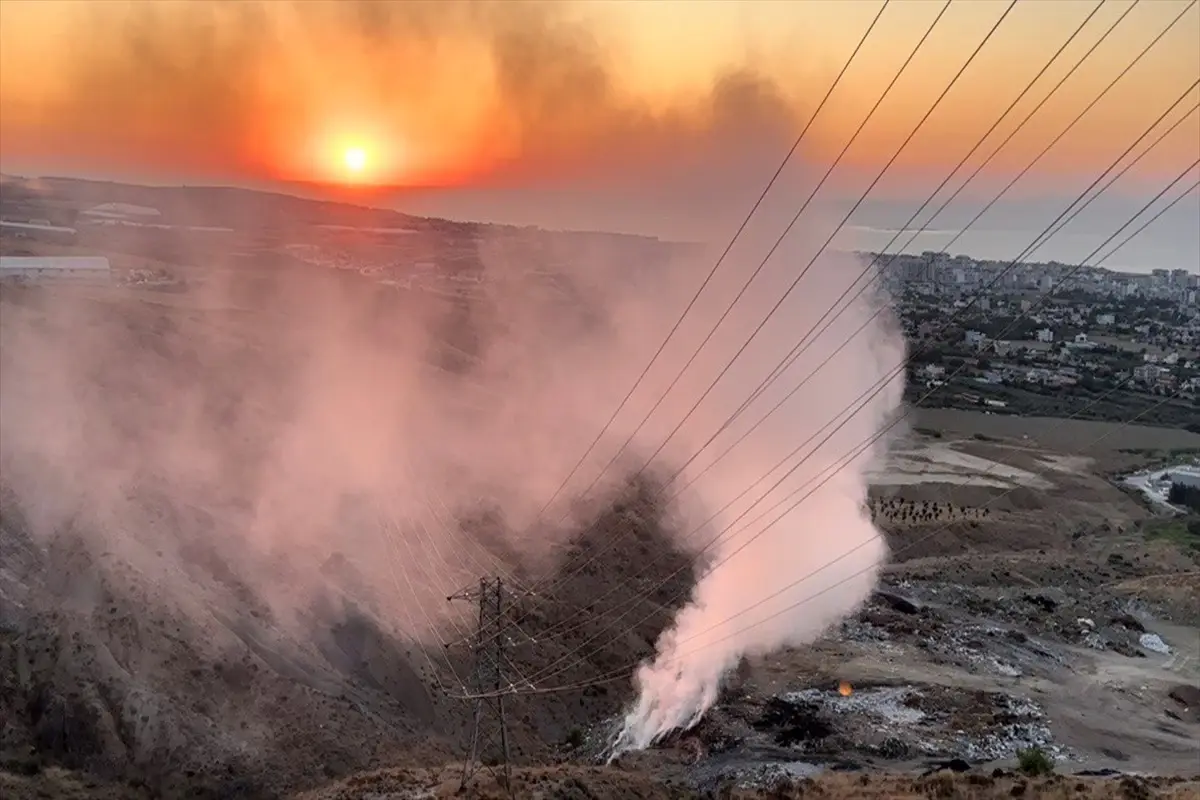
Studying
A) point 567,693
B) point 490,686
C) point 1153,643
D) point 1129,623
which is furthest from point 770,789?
point 1129,623

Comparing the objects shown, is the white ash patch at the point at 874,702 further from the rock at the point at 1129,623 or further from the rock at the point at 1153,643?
the rock at the point at 1129,623

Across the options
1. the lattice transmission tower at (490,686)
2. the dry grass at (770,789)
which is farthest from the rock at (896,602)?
the lattice transmission tower at (490,686)

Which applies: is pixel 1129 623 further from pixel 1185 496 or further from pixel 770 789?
pixel 1185 496

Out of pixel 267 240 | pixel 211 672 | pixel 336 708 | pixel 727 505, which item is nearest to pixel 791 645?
pixel 727 505

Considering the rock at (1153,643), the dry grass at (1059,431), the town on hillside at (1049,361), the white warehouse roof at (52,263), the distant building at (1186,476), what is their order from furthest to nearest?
the town on hillside at (1049,361) < the dry grass at (1059,431) < the distant building at (1186,476) < the white warehouse roof at (52,263) < the rock at (1153,643)

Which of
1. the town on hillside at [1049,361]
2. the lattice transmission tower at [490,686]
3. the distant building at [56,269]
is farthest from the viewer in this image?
the town on hillside at [1049,361]
